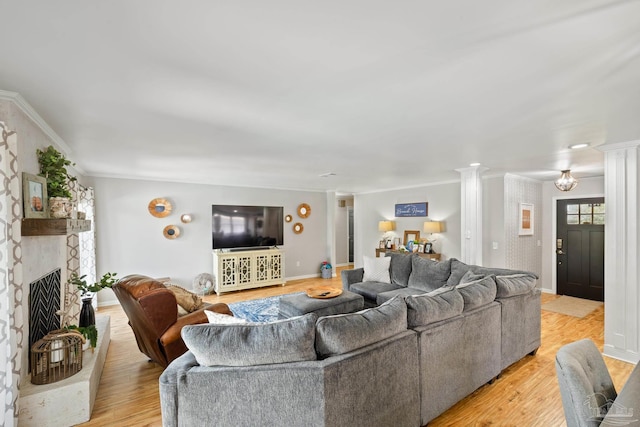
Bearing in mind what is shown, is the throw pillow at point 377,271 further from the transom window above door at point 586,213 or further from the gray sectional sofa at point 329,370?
the transom window above door at point 586,213

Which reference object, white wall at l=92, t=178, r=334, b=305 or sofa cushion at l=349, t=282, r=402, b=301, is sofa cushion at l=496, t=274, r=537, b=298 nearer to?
sofa cushion at l=349, t=282, r=402, b=301

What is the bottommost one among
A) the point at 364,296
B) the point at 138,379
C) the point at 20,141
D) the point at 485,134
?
the point at 138,379

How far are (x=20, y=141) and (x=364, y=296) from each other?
406 cm

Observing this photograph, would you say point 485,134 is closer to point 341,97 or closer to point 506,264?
point 341,97

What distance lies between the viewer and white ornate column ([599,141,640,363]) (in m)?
3.13

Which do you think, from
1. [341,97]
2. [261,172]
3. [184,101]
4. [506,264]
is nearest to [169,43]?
[184,101]

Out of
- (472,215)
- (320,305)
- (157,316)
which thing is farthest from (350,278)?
(157,316)

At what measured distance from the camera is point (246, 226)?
6582mm

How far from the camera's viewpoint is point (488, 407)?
2.34m

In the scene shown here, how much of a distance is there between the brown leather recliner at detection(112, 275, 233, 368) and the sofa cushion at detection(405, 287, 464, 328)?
1871 millimetres

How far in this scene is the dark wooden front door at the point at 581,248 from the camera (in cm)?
530

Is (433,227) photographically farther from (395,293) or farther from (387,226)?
(395,293)

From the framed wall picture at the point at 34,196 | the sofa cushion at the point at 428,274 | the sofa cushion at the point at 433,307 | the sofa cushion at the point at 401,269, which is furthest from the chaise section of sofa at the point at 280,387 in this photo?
the sofa cushion at the point at 401,269

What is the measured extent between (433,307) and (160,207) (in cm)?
531
